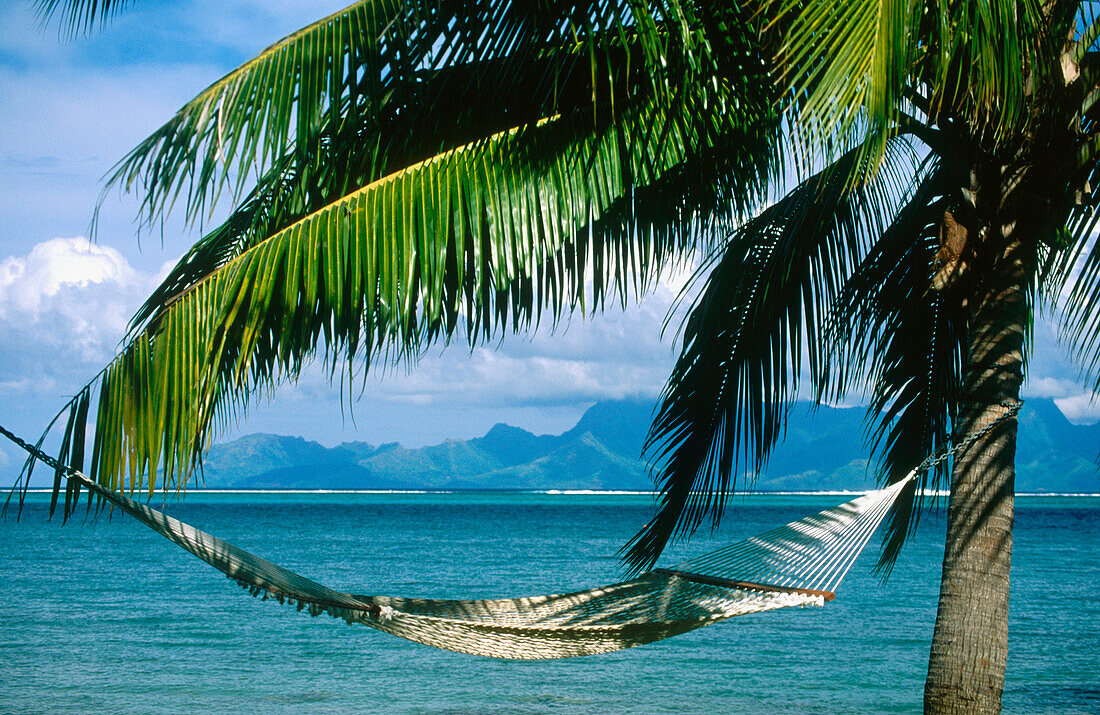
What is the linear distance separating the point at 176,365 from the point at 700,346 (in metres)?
1.84

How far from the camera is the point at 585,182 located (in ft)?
6.80

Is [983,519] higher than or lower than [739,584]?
higher

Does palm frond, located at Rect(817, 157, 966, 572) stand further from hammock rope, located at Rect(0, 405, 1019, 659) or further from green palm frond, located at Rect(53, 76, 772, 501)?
green palm frond, located at Rect(53, 76, 772, 501)

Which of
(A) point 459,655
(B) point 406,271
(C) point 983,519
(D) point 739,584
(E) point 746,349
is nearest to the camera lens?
(B) point 406,271

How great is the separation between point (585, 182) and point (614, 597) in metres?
1.30

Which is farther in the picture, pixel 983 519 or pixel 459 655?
pixel 459 655

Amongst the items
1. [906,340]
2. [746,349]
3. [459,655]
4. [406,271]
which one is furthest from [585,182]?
[459,655]

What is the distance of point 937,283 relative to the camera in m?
2.39

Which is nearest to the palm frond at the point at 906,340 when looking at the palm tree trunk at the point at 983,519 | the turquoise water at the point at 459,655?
the palm tree trunk at the point at 983,519

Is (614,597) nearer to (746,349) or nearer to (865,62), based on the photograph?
(746,349)

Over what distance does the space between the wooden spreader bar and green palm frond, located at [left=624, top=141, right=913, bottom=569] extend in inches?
7.6

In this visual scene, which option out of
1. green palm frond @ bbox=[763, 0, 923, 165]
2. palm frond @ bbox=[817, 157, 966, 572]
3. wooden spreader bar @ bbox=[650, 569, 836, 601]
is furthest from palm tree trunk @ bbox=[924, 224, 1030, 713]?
green palm frond @ bbox=[763, 0, 923, 165]

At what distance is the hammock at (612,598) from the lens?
85.8 inches

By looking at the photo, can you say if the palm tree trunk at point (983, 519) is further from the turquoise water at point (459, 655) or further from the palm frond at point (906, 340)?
the turquoise water at point (459, 655)
